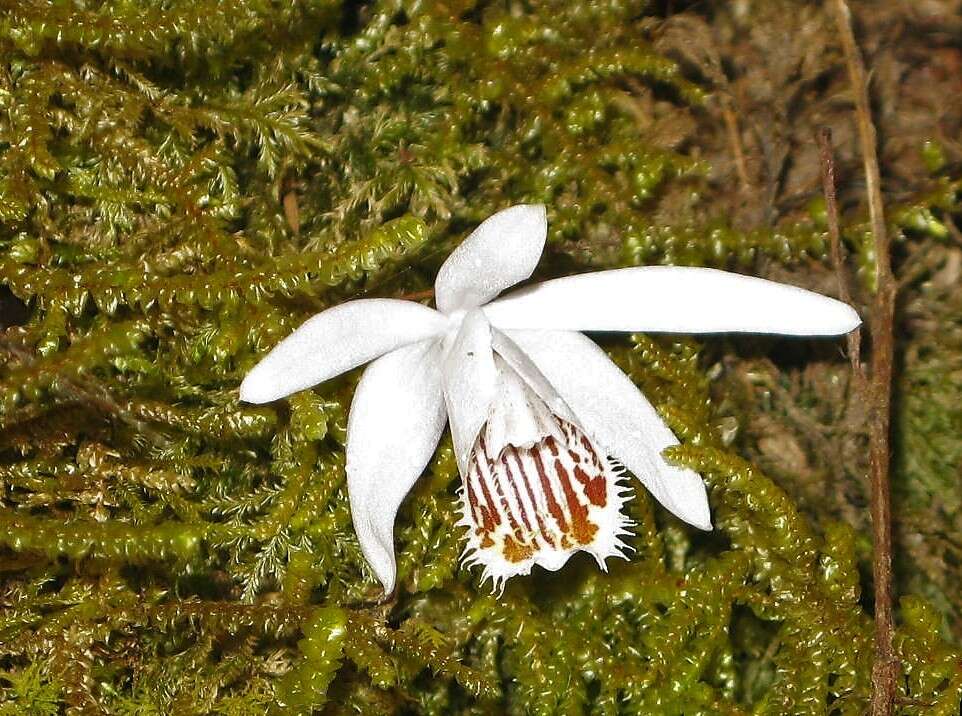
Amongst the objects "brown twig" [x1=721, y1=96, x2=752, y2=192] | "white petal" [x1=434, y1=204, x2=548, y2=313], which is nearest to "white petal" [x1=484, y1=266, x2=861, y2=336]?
"white petal" [x1=434, y1=204, x2=548, y2=313]

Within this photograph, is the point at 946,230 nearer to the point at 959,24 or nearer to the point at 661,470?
the point at 959,24

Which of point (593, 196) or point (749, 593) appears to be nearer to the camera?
point (749, 593)

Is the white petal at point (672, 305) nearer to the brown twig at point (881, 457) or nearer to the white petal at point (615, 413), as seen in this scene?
the white petal at point (615, 413)

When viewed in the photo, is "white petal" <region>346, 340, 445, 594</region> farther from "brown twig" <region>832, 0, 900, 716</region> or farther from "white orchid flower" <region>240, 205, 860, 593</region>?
"brown twig" <region>832, 0, 900, 716</region>

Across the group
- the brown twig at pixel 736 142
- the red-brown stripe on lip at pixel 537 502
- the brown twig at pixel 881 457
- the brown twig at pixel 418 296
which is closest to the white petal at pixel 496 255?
the brown twig at pixel 418 296

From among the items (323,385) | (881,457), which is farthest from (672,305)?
(323,385)

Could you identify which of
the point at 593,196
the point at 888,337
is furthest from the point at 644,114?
the point at 888,337

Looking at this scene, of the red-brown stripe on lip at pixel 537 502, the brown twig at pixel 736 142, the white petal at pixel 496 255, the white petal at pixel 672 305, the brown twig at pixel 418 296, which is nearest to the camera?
the white petal at pixel 496 255
